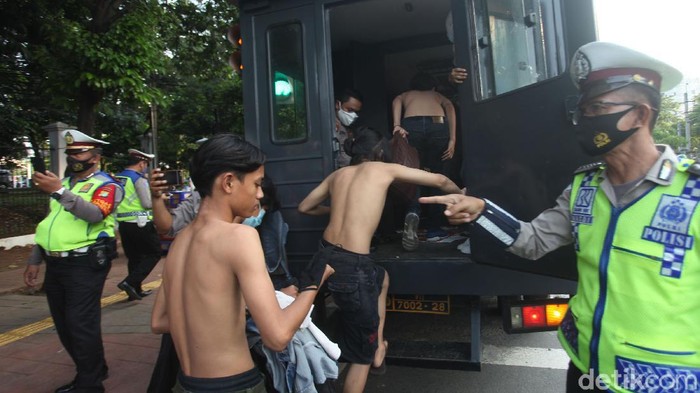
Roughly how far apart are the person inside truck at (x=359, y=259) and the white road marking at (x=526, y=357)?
120 cm

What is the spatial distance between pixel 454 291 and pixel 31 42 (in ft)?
35.8

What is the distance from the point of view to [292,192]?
351 cm

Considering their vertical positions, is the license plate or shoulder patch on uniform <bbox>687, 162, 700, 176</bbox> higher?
shoulder patch on uniform <bbox>687, 162, 700, 176</bbox>

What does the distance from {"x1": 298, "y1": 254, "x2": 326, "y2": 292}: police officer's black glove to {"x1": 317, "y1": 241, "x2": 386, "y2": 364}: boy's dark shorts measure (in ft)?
3.25

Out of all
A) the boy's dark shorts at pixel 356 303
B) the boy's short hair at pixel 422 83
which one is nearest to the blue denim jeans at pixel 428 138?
the boy's short hair at pixel 422 83

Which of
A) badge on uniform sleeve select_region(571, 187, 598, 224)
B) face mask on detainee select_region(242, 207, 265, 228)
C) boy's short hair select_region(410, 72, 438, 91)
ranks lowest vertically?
badge on uniform sleeve select_region(571, 187, 598, 224)

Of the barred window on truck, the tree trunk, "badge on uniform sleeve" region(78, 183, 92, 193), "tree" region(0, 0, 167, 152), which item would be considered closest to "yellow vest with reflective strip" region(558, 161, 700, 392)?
the barred window on truck

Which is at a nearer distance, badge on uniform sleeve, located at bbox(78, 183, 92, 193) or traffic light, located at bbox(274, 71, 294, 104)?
badge on uniform sleeve, located at bbox(78, 183, 92, 193)

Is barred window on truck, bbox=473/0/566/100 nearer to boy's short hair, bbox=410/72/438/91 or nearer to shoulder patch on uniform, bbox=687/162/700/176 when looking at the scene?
shoulder patch on uniform, bbox=687/162/700/176

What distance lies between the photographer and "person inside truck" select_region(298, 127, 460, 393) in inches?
108

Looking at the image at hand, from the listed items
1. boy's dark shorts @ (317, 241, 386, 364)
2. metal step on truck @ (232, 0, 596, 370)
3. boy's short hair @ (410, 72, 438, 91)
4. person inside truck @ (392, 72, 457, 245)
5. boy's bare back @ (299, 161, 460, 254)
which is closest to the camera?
metal step on truck @ (232, 0, 596, 370)

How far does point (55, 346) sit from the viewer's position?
432 centimetres

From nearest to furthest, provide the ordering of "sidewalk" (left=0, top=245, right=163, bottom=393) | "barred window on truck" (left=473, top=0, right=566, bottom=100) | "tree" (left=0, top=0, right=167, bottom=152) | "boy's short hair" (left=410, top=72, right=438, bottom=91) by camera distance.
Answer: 1. "barred window on truck" (left=473, top=0, right=566, bottom=100)
2. "sidewalk" (left=0, top=245, right=163, bottom=393)
3. "boy's short hair" (left=410, top=72, right=438, bottom=91)
4. "tree" (left=0, top=0, right=167, bottom=152)

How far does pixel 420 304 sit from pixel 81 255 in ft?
7.43
